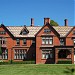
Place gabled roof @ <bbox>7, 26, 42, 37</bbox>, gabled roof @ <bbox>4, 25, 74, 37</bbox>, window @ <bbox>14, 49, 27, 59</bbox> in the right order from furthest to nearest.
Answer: gabled roof @ <bbox>7, 26, 42, 37</bbox> → gabled roof @ <bbox>4, 25, 74, 37</bbox> → window @ <bbox>14, 49, 27, 59</bbox>

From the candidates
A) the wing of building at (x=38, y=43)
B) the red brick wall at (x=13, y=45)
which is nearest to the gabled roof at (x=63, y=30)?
the wing of building at (x=38, y=43)

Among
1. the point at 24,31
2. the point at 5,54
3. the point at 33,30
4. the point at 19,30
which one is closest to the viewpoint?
the point at 5,54

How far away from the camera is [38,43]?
50.6 m

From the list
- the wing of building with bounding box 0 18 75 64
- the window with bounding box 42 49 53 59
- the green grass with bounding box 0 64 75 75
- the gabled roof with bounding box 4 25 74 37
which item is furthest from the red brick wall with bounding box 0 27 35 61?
the green grass with bounding box 0 64 75 75

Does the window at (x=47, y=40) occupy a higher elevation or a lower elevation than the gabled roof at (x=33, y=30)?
lower

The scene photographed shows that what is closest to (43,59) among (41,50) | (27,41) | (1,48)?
(41,50)

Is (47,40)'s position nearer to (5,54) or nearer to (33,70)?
(5,54)

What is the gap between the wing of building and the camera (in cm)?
5022

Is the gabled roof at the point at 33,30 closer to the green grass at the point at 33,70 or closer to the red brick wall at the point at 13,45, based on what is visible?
the red brick wall at the point at 13,45

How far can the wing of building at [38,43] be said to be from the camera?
50.2 meters

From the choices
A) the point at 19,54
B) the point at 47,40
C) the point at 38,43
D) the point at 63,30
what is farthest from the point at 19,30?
the point at 63,30

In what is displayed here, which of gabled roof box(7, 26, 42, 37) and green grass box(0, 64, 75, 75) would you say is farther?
gabled roof box(7, 26, 42, 37)

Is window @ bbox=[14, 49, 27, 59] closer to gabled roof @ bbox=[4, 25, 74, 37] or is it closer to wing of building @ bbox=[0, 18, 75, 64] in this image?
wing of building @ bbox=[0, 18, 75, 64]

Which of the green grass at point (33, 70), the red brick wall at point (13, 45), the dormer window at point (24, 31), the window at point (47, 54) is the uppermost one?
the dormer window at point (24, 31)
